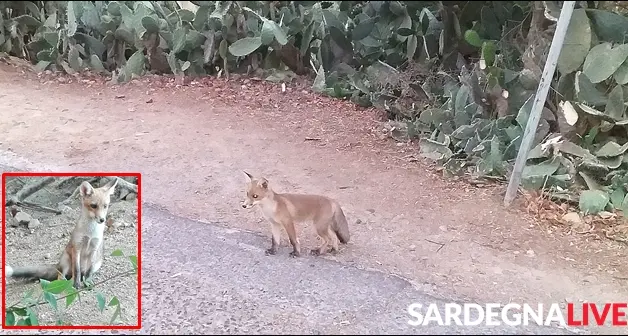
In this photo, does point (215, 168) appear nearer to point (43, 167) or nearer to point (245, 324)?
point (43, 167)

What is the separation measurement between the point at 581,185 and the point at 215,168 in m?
1.82

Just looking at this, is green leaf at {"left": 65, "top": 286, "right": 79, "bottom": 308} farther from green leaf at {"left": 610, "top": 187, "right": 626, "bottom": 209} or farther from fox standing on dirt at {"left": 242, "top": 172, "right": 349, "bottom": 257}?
green leaf at {"left": 610, "top": 187, "right": 626, "bottom": 209}

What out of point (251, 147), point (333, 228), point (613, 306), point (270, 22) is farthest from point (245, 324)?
point (270, 22)

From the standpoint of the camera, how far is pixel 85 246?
2.36 m

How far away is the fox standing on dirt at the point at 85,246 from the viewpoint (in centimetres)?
233

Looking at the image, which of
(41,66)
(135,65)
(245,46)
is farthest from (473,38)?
(41,66)

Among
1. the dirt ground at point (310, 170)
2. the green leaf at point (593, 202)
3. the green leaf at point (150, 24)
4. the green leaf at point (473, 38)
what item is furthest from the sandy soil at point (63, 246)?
the green leaf at point (150, 24)

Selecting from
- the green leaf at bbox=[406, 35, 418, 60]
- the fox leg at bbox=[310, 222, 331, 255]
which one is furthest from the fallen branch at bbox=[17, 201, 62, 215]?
the green leaf at bbox=[406, 35, 418, 60]

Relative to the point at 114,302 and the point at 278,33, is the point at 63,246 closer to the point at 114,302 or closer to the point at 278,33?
the point at 114,302

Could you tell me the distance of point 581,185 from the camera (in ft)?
12.3

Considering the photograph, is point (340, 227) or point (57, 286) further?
point (340, 227)

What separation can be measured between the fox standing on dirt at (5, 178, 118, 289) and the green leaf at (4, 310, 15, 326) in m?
0.14

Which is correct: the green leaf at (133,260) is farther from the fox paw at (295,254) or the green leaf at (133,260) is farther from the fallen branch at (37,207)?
the fox paw at (295,254)

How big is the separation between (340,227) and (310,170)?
1013 millimetres
